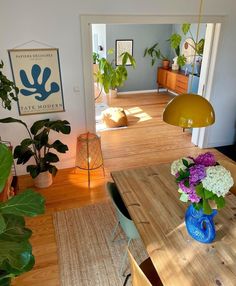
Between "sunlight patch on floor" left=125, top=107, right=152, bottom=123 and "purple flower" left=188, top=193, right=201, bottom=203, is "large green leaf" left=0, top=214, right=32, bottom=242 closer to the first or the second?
"purple flower" left=188, top=193, right=201, bottom=203

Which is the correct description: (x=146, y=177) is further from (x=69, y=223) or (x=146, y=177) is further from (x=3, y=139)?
(x=3, y=139)

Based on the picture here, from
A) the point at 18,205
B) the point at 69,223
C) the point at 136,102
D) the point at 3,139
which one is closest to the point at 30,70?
the point at 3,139

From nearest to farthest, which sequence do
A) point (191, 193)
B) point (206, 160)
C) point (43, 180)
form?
1. point (191, 193)
2. point (206, 160)
3. point (43, 180)

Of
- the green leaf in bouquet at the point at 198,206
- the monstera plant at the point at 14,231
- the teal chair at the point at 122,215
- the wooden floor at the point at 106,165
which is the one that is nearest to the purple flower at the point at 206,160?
the green leaf in bouquet at the point at 198,206

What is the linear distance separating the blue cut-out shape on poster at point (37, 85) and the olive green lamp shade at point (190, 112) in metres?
2.14

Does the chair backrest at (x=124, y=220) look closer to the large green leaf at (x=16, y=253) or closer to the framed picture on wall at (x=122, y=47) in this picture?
the large green leaf at (x=16, y=253)

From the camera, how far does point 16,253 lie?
99cm

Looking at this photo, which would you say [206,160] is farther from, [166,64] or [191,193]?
[166,64]

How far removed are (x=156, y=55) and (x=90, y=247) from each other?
6389 millimetres

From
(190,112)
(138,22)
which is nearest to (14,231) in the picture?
(190,112)

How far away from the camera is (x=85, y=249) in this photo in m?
2.45

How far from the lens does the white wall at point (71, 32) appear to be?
2951mm

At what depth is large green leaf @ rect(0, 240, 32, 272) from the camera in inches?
37.6

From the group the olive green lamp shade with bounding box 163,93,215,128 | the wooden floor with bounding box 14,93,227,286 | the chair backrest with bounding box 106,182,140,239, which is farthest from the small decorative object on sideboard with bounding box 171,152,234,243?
the wooden floor with bounding box 14,93,227,286
